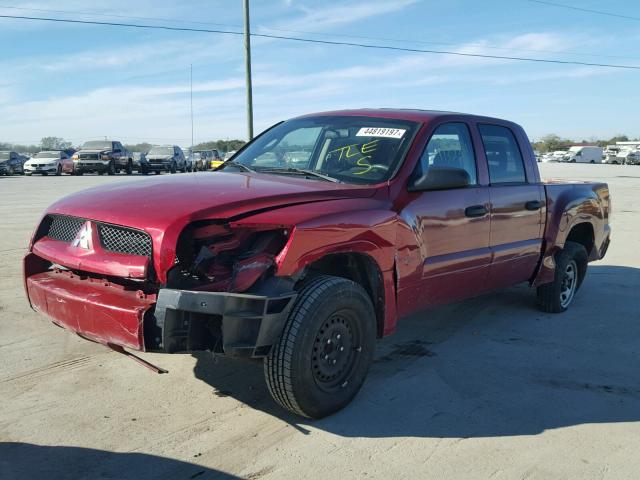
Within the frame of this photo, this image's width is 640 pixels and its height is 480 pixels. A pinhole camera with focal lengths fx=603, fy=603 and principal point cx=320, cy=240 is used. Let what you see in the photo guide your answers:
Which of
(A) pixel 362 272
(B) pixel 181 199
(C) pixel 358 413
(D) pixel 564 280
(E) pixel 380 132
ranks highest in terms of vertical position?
(E) pixel 380 132

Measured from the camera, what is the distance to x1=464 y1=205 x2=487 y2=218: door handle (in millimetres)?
4564

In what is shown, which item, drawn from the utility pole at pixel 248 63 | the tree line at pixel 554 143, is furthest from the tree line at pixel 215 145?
the utility pole at pixel 248 63

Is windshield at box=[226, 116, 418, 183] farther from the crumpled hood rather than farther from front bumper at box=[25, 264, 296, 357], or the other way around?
front bumper at box=[25, 264, 296, 357]

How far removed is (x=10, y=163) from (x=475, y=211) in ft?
113

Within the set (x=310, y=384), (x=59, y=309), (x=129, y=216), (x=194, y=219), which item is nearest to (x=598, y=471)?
(x=310, y=384)

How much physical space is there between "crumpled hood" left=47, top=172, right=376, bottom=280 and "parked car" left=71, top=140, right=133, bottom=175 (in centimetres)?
2991

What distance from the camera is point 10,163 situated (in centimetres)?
3344

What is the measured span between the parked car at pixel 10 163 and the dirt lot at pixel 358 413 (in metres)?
31.4

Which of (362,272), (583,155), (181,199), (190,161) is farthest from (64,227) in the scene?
(583,155)

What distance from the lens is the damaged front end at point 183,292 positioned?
119 inches

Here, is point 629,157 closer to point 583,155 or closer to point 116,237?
point 583,155

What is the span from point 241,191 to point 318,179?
0.78 meters

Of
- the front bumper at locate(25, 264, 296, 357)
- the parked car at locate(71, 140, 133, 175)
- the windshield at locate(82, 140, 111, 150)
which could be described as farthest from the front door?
the windshield at locate(82, 140, 111, 150)

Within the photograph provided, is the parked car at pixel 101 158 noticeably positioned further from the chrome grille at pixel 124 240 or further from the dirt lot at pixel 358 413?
A: the chrome grille at pixel 124 240
